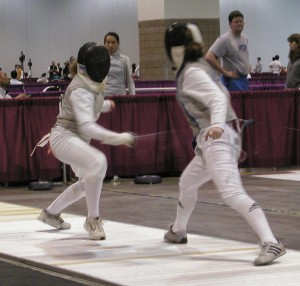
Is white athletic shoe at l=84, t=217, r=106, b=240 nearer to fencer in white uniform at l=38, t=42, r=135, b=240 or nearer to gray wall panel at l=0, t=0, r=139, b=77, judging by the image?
fencer in white uniform at l=38, t=42, r=135, b=240

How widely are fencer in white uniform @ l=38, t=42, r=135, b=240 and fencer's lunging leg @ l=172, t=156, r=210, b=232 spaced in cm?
67

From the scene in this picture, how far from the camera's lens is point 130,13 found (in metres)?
41.9

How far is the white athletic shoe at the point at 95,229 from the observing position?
698 centimetres

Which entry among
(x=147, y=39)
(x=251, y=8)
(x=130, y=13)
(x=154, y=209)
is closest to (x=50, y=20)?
(x=130, y=13)

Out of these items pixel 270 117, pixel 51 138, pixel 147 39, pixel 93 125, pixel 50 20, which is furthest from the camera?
pixel 50 20

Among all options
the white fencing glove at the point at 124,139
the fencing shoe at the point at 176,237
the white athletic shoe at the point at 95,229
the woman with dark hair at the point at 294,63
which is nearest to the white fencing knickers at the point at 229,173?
the white fencing glove at the point at 124,139

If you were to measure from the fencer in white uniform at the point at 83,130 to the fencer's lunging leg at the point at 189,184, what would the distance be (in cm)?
67

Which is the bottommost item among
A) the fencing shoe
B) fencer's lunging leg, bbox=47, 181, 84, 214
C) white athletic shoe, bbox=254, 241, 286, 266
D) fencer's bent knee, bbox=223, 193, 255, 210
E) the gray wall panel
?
the fencing shoe

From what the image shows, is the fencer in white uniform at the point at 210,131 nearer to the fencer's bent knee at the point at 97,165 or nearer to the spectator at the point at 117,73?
the fencer's bent knee at the point at 97,165

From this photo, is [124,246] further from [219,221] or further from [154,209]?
[154,209]

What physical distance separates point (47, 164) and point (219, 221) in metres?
3.67

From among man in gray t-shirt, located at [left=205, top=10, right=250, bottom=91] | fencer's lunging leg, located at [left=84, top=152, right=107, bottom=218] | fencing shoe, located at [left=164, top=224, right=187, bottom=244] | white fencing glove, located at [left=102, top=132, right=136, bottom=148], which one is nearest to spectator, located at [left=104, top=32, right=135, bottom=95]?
man in gray t-shirt, located at [left=205, top=10, right=250, bottom=91]

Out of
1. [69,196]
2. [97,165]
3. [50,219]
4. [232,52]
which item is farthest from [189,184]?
[232,52]

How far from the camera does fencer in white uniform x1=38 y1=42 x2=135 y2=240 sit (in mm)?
6724
